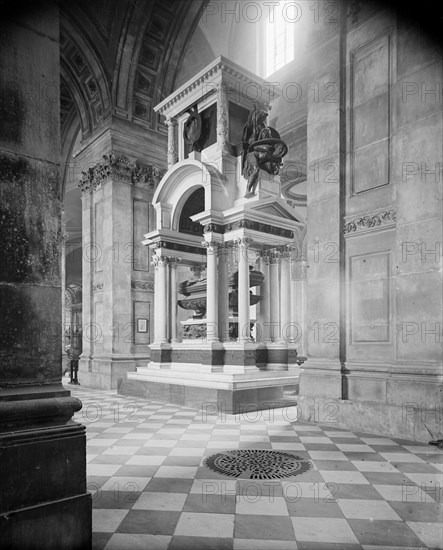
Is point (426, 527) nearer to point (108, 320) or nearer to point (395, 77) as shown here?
point (395, 77)

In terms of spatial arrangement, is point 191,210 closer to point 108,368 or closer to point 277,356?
point 277,356

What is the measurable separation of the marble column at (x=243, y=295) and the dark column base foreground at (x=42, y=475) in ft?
23.1

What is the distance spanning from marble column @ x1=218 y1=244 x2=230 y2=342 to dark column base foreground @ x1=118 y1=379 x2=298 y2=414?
5.11 feet

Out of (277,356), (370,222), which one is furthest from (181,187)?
(370,222)

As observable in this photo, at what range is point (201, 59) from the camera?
17031 millimetres

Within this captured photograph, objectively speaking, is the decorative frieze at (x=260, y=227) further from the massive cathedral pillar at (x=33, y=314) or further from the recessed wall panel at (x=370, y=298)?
the massive cathedral pillar at (x=33, y=314)

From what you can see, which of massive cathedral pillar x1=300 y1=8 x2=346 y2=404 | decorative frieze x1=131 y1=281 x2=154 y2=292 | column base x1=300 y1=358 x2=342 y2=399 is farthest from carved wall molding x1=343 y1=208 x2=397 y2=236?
decorative frieze x1=131 y1=281 x2=154 y2=292

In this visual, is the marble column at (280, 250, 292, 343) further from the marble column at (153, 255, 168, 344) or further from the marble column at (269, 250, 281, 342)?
the marble column at (153, 255, 168, 344)

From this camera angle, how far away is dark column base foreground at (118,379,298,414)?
29.1 feet

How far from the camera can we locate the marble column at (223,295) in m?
10.6

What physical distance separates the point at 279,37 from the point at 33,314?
647 inches

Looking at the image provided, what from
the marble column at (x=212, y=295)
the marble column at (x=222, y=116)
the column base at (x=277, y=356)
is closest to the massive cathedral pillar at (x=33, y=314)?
the marble column at (x=212, y=295)

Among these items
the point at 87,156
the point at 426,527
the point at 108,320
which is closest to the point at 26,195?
the point at 426,527

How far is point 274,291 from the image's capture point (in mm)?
11453
